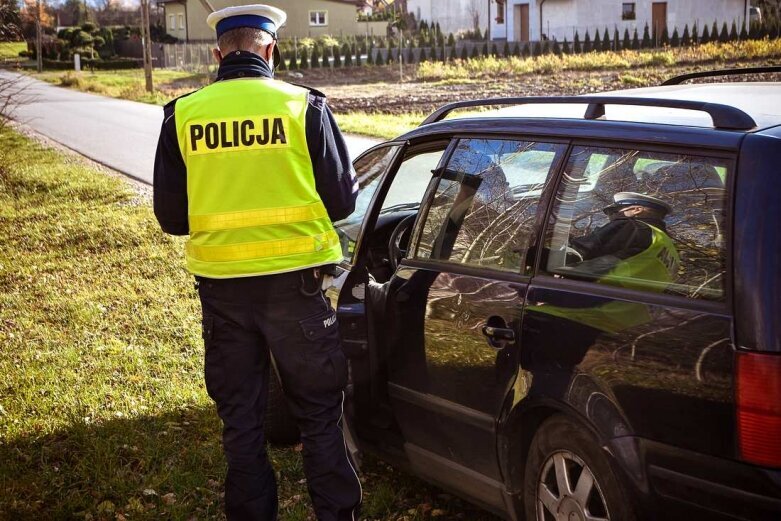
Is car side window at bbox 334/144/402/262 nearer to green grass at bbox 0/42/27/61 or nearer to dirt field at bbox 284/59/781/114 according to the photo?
green grass at bbox 0/42/27/61

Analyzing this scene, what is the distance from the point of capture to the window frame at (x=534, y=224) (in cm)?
328

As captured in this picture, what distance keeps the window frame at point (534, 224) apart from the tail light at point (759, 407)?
2.93 feet

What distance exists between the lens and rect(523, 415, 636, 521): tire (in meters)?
2.89

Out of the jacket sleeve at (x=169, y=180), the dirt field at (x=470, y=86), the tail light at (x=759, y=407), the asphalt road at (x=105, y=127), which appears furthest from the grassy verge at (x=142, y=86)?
the tail light at (x=759, y=407)

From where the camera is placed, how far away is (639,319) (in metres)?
2.80

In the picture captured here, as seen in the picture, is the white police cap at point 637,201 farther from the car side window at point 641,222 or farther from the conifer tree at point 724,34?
the conifer tree at point 724,34

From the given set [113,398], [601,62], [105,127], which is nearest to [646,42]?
[601,62]

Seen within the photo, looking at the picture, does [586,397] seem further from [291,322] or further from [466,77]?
[466,77]

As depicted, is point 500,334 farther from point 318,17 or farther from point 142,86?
point 318,17

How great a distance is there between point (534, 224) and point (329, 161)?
0.79m

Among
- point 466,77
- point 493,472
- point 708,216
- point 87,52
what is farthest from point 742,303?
point 87,52

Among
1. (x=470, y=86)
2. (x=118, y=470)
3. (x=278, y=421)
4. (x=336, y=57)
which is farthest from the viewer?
(x=336, y=57)

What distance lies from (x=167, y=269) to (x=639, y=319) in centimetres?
687

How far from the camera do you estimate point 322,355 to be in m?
3.53
